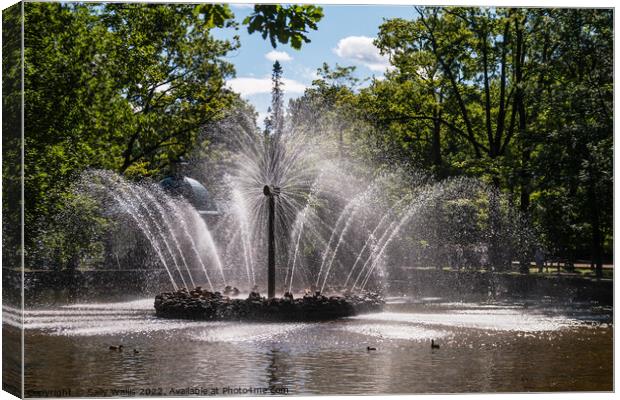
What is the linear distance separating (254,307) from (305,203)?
376 inches

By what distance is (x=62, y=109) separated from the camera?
772 inches

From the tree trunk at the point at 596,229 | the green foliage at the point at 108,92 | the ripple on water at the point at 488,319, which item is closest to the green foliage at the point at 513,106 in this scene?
the tree trunk at the point at 596,229

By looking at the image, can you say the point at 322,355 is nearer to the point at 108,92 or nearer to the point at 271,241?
the point at 271,241

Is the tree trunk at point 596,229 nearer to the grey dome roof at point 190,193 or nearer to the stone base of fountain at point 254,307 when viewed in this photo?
the stone base of fountain at point 254,307

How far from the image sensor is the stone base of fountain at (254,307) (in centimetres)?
1705

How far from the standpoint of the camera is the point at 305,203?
26.3 m

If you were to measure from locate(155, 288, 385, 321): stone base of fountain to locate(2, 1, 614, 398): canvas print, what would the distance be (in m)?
0.04

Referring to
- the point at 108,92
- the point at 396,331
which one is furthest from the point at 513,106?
the point at 396,331

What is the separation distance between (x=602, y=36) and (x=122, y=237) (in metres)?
16.8

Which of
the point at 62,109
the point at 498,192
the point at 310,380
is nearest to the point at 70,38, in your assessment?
the point at 62,109

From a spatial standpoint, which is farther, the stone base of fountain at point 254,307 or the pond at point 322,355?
the stone base of fountain at point 254,307

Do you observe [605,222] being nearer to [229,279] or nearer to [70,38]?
[70,38]

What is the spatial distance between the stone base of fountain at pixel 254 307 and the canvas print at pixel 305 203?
42 millimetres

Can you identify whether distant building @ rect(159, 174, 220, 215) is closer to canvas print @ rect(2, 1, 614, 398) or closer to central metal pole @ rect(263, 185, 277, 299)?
canvas print @ rect(2, 1, 614, 398)
